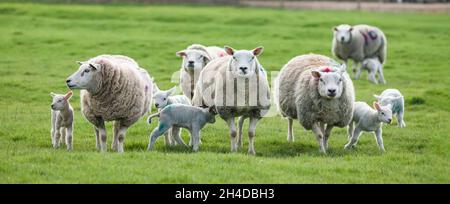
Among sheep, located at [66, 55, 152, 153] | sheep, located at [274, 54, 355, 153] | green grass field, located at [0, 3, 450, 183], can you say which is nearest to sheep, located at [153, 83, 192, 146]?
green grass field, located at [0, 3, 450, 183]

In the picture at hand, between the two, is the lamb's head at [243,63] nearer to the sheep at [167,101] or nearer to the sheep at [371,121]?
the sheep at [167,101]

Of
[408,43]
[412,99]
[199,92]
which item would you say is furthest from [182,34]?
[199,92]

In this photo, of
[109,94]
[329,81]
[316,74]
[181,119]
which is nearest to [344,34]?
[316,74]

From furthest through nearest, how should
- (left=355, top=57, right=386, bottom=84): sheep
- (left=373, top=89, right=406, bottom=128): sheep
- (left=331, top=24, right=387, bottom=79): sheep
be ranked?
(left=331, top=24, right=387, bottom=79): sheep, (left=355, top=57, right=386, bottom=84): sheep, (left=373, top=89, right=406, bottom=128): sheep

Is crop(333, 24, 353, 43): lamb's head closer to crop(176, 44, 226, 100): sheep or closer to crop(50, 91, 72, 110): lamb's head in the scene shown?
crop(176, 44, 226, 100): sheep

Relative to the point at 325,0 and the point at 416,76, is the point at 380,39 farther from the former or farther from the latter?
the point at 325,0

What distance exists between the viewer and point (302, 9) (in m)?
39.0

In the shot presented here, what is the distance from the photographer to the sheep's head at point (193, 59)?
1345 centimetres

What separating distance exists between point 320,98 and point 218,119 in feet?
13.5

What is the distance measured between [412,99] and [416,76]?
4750 millimetres

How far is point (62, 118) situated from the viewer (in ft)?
36.5

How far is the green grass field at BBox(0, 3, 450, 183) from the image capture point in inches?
359

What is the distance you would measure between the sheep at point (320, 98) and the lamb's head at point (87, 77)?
119 inches

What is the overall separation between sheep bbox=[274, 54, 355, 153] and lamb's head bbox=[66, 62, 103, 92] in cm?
303
